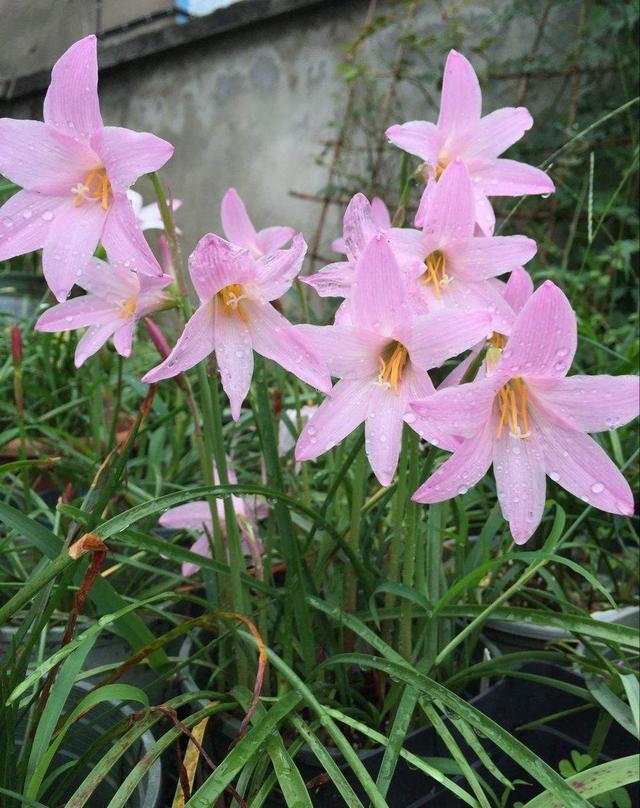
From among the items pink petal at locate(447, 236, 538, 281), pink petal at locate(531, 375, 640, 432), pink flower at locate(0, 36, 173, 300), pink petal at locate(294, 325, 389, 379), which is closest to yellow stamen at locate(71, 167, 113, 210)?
pink flower at locate(0, 36, 173, 300)

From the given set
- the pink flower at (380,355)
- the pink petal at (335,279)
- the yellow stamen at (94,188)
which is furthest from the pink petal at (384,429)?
the yellow stamen at (94,188)

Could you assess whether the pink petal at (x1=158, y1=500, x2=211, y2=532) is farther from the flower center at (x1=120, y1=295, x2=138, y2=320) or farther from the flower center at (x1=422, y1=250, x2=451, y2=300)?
the flower center at (x1=422, y1=250, x2=451, y2=300)

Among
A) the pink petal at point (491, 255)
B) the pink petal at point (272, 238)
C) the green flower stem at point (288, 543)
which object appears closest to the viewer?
the pink petal at point (491, 255)

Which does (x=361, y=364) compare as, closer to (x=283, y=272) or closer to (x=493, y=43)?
(x=283, y=272)

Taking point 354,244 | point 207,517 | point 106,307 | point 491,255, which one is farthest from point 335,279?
point 207,517

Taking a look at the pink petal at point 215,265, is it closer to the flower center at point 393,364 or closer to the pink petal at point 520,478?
the flower center at point 393,364

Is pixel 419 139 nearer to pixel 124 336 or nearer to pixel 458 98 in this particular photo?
pixel 458 98
